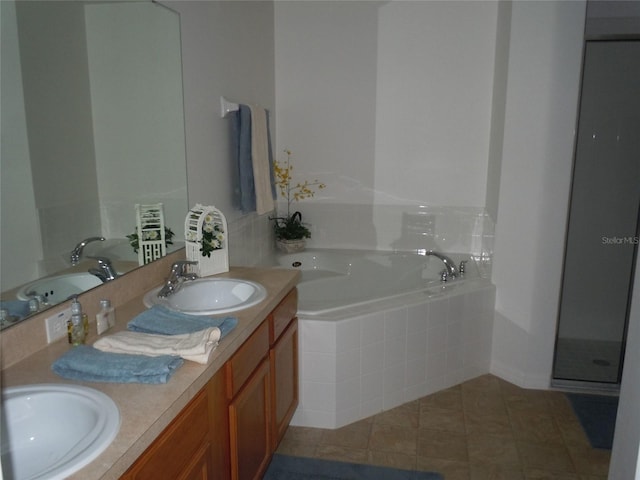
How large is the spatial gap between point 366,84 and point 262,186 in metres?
1.26

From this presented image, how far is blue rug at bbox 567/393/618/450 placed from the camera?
2499mm

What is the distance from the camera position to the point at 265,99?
12.0 ft

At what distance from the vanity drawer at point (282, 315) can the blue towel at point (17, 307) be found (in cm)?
86

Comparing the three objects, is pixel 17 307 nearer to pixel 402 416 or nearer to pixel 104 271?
pixel 104 271

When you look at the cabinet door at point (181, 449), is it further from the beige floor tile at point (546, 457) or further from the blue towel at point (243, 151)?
the blue towel at point (243, 151)

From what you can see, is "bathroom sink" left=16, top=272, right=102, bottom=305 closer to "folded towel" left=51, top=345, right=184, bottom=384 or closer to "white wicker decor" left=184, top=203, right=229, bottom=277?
"folded towel" left=51, top=345, right=184, bottom=384

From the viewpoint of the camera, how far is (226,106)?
282cm

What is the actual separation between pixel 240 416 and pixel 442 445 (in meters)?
1.23

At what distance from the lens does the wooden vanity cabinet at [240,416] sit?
121 cm

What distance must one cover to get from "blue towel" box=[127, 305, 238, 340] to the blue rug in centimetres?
197

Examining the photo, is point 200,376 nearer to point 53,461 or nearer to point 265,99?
point 53,461

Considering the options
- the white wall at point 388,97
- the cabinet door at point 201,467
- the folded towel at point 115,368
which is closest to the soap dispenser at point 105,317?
the folded towel at point 115,368

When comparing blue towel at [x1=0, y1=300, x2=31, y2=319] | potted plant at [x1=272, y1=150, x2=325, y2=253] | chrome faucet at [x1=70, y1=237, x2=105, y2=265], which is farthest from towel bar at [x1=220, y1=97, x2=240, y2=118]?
blue towel at [x1=0, y1=300, x2=31, y2=319]

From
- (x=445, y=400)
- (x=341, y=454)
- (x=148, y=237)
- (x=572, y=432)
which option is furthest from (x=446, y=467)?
(x=148, y=237)
